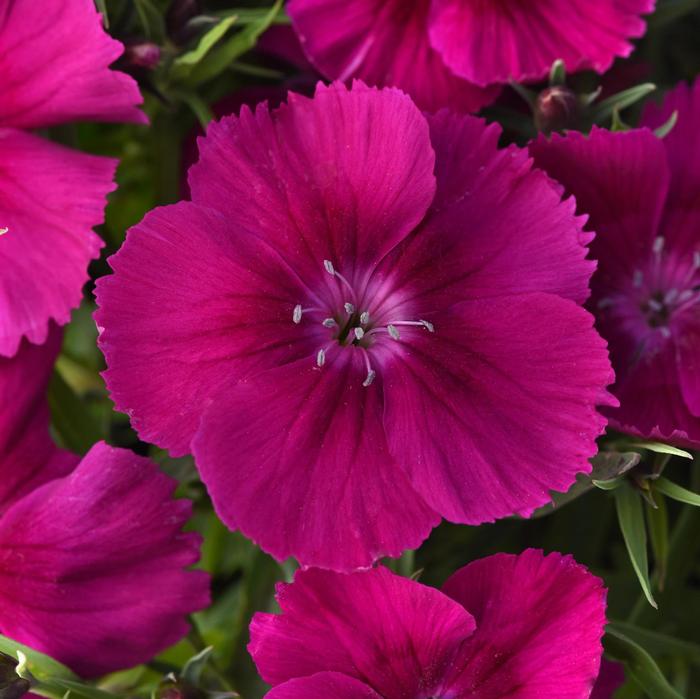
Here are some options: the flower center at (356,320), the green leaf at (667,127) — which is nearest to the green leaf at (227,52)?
the flower center at (356,320)

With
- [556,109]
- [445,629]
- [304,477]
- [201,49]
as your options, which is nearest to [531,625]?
[445,629]

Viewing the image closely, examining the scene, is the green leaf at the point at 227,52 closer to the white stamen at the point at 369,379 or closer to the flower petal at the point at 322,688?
the white stamen at the point at 369,379

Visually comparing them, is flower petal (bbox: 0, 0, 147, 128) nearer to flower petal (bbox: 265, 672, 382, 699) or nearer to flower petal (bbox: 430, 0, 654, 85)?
flower petal (bbox: 430, 0, 654, 85)

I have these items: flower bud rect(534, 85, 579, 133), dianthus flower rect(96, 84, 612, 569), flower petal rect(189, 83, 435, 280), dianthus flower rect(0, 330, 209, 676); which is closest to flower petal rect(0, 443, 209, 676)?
dianthus flower rect(0, 330, 209, 676)

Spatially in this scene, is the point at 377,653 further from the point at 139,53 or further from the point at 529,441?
the point at 139,53

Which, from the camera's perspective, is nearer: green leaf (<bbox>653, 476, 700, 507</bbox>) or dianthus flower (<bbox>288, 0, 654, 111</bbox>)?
green leaf (<bbox>653, 476, 700, 507</bbox>)

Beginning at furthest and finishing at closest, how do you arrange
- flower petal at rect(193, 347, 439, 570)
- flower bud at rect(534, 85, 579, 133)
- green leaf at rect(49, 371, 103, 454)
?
1. green leaf at rect(49, 371, 103, 454)
2. flower bud at rect(534, 85, 579, 133)
3. flower petal at rect(193, 347, 439, 570)

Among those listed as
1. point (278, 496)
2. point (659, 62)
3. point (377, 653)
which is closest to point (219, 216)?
point (278, 496)
